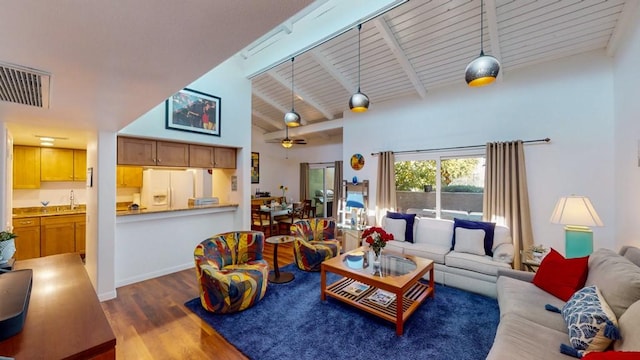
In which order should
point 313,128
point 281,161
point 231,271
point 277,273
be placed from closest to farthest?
point 231,271 → point 277,273 → point 313,128 → point 281,161

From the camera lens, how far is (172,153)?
156 inches

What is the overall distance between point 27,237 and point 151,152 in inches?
98.2

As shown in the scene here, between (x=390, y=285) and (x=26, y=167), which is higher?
(x=26, y=167)

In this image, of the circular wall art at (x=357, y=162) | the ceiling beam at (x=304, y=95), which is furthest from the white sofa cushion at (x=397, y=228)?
the ceiling beam at (x=304, y=95)

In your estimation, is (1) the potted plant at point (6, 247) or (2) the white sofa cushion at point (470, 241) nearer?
(1) the potted plant at point (6, 247)

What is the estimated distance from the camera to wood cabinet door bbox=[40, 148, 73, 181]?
4.44 m

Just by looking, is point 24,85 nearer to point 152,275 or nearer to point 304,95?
point 152,275

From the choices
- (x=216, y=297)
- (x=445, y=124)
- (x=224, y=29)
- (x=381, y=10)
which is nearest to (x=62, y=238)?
(x=216, y=297)

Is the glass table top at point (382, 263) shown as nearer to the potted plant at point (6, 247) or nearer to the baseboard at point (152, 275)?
the baseboard at point (152, 275)

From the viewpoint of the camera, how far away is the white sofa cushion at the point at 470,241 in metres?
3.47

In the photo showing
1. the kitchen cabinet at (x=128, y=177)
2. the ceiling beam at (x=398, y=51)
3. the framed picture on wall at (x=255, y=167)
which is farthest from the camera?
the framed picture on wall at (x=255, y=167)

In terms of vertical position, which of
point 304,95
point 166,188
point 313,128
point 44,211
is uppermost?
point 304,95

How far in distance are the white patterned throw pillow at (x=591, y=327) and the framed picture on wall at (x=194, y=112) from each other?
4.60 m

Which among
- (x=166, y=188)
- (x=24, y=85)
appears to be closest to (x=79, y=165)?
(x=166, y=188)
